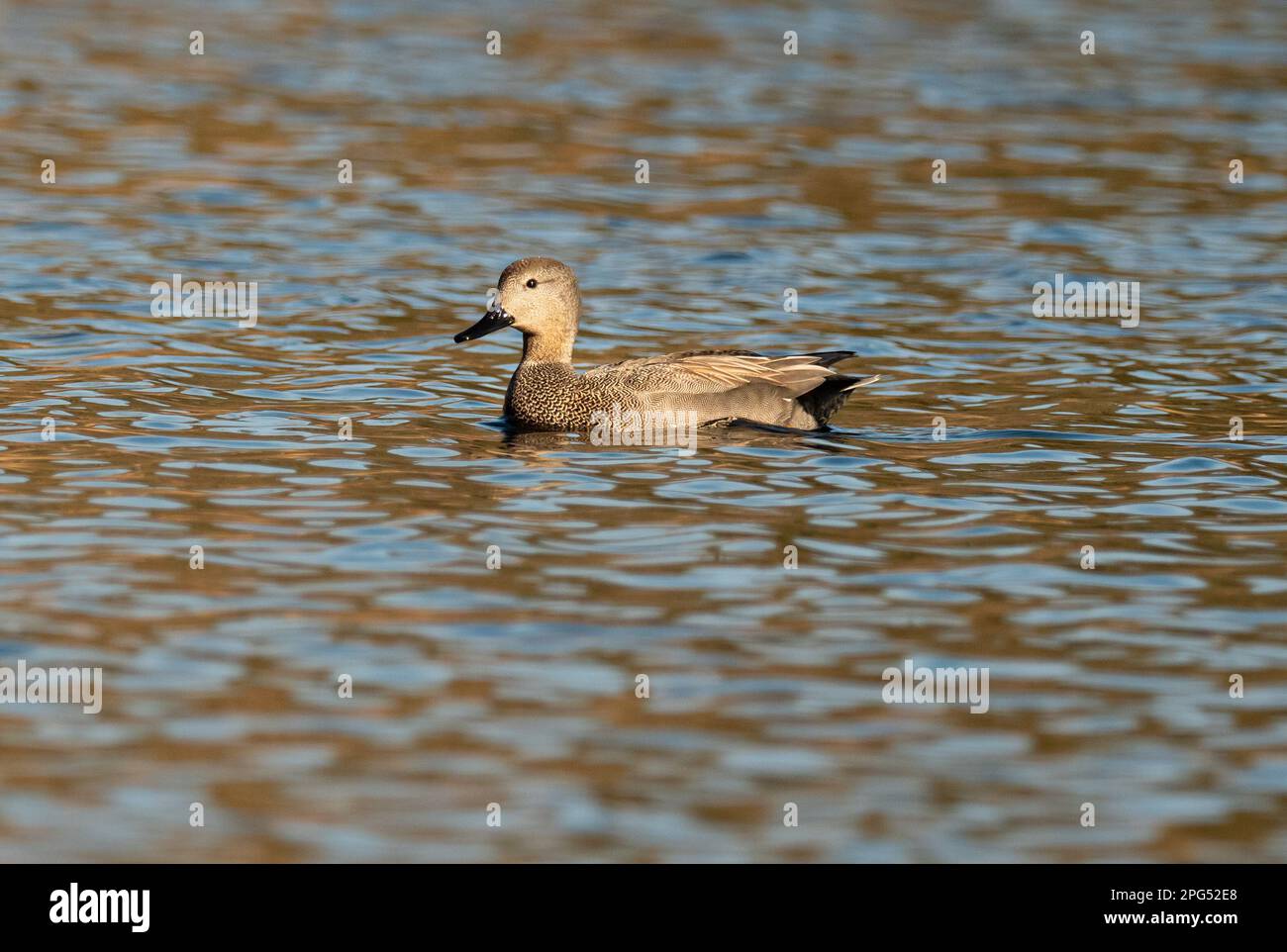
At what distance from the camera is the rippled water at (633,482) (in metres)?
6.98

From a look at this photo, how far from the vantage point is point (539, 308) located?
1271cm

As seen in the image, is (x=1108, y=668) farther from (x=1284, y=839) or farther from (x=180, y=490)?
(x=180, y=490)

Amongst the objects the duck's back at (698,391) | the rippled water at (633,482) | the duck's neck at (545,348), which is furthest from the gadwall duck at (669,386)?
the rippled water at (633,482)

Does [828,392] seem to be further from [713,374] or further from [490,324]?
[490,324]

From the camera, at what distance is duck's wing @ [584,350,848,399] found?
12219 millimetres

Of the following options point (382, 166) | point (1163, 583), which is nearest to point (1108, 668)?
point (1163, 583)

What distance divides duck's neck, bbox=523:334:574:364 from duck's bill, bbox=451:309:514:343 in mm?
208

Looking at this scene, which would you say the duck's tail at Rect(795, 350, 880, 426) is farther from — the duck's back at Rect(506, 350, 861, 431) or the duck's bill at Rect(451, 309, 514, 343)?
the duck's bill at Rect(451, 309, 514, 343)

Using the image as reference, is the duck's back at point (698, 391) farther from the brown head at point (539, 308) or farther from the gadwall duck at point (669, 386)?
the brown head at point (539, 308)

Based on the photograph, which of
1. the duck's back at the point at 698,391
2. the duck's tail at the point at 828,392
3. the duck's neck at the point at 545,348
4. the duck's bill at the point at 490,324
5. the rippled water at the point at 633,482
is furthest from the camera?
the duck's neck at the point at 545,348

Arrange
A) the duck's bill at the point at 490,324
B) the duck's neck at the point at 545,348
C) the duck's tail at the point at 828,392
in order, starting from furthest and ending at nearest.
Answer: the duck's neck at the point at 545,348 → the duck's bill at the point at 490,324 → the duck's tail at the point at 828,392

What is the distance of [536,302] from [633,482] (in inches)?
82.0

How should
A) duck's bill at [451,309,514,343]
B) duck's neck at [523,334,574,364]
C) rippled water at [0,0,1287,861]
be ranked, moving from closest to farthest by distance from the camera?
rippled water at [0,0,1287,861] < duck's bill at [451,309,514,343] < duck's neck at [523,334,574,364]

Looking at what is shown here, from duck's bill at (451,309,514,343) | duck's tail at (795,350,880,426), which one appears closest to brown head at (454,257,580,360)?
duck's bill at (451,309,514,343)
